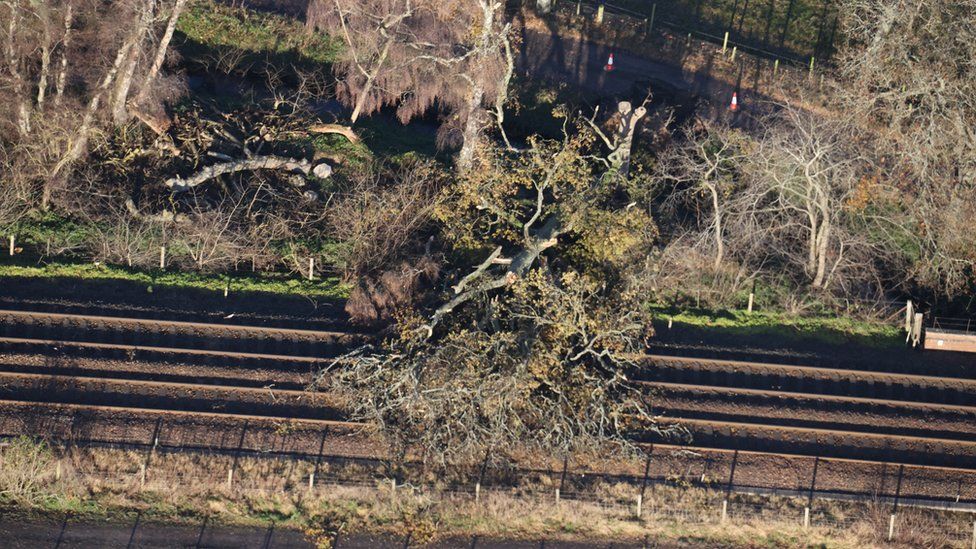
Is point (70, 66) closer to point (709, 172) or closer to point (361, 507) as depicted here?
point (361, 507)

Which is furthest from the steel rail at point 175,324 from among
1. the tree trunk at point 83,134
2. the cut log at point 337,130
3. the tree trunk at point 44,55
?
the cut log at point 337,130

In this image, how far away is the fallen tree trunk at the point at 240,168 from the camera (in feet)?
90.6

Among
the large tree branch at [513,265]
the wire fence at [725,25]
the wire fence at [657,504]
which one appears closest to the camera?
the wire fence at [657,504]

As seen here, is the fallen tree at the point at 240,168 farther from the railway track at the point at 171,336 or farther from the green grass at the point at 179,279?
the railway track at the point at 171,336

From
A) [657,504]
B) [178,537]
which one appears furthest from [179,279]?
[657,504]

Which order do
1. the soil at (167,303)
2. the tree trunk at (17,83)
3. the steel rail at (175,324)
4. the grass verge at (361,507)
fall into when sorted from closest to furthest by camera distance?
the grass verge at (361,507), the steel rail at (175,324), the soil at (167,303), the tree trunk at (17,83)

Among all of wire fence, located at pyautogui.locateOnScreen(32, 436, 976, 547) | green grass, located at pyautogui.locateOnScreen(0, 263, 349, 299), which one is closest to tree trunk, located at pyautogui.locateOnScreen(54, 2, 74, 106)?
green grass, located at pyautogui.locateOnScreen(0, 263, 349, 299)

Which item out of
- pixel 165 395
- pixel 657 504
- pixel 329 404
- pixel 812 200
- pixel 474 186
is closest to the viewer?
pixel 657 504

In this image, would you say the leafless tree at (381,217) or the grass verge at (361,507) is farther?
the leafless tree at (381,217)

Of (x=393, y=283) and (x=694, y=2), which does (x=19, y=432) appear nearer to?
(x=393, y=283)

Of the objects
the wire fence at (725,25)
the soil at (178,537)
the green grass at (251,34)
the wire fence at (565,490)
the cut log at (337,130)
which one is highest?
the wire fence at (725,25)

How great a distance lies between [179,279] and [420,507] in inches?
329

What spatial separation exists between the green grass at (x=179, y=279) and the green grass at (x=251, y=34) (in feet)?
27.9

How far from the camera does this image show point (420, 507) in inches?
884
